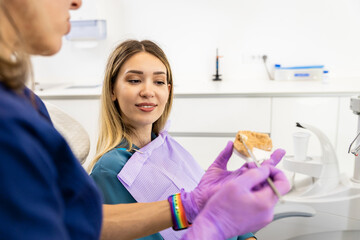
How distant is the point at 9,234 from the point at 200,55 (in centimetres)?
244

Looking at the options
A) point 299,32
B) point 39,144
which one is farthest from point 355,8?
point 39,144

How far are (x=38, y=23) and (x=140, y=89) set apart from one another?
0.61 meters

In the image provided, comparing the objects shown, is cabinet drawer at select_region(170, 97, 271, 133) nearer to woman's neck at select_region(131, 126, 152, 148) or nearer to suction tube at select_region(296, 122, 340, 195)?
woman's neck at select_region(131, 126, 152, 148)

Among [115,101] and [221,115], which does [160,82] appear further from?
[221,115]

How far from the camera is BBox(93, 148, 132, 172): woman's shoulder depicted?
0.95m

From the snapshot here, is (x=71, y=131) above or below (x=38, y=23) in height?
below

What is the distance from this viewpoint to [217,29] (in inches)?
103

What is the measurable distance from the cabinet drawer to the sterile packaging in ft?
2.03

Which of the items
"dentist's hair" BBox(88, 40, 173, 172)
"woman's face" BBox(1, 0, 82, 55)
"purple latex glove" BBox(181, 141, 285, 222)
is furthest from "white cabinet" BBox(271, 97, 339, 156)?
"woman's face" BBox(1, 0, 82, 55)

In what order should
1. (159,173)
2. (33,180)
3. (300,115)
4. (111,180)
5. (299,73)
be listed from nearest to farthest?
(33,180)
(111,180)
(159,173)
(300,115)
(299,73)

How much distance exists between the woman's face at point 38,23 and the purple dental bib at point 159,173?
19.8 inches

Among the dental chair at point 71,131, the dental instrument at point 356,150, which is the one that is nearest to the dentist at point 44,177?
the dental instrument at point 356,150

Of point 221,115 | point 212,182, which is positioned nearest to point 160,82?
point 212,182

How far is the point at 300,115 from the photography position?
1.99 m
